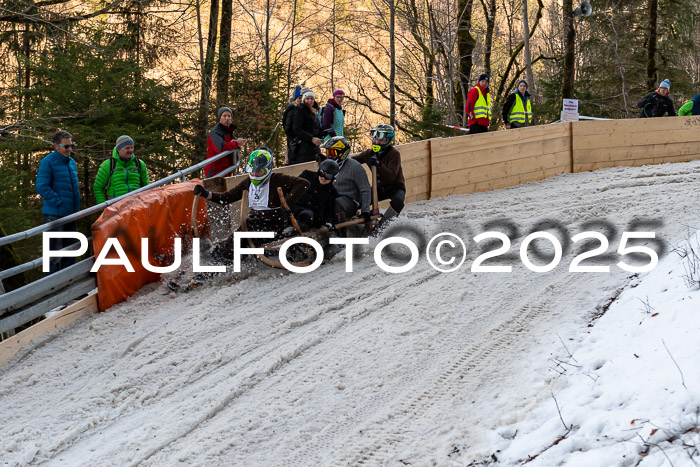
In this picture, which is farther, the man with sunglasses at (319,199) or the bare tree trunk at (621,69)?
the bare tree trunk at (621,69)

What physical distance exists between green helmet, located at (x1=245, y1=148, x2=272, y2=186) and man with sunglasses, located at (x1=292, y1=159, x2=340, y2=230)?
59cm

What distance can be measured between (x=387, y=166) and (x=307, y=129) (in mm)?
1948

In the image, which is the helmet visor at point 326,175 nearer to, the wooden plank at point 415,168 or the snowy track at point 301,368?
the snowy track at point 301,368

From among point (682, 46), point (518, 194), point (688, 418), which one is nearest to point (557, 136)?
point (518, 194)

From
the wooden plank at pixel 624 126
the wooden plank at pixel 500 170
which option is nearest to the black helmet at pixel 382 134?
the wooden plank at pixel 500 170

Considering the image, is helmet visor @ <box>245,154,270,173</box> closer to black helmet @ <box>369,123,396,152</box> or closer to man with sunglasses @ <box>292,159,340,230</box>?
man with sunglasses @ <box>292,159,340,230</box>

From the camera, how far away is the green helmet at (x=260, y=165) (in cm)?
922

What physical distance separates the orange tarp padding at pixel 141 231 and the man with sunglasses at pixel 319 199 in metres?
1.42

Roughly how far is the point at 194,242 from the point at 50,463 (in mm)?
4084

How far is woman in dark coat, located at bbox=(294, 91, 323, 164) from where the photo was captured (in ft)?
38.4

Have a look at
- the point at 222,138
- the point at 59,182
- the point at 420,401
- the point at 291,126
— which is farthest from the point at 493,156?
the point at 420,401

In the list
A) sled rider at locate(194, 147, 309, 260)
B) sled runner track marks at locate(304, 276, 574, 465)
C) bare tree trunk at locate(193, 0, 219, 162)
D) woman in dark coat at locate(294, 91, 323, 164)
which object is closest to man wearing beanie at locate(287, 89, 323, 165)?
woman in dark coat at locate(294, 91, 323, 164)

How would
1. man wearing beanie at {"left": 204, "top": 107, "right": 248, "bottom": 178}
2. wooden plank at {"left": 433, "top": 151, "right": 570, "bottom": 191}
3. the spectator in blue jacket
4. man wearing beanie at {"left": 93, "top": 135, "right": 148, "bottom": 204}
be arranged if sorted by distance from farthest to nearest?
1. wooden plank at {"left": 433, "top": 151, "right": 570, "bottom": 191}
2. man wearing beanie at {"left": 204, "top": 107, "right": 248, "bottom": 178}
3. man wearing beanie at {"left": 93, "top": 135, "right": 148, "bottom": 204}
4. the spectator in blue jacket

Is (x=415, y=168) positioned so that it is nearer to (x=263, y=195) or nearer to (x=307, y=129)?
(x=307, y=129)
